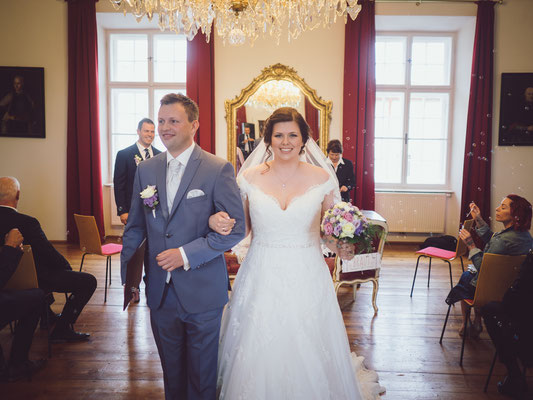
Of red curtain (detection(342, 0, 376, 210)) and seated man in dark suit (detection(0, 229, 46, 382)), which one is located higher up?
red curtain (detection(342, 0, 376, 210))

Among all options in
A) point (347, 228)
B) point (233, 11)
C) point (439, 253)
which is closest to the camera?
point (347, 228)

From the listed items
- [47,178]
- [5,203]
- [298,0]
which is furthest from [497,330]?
[47,178]

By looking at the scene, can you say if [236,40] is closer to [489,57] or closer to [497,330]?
[497,330]

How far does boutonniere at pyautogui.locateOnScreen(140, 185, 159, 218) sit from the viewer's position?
6.01 feet

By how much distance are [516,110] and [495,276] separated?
4.69m

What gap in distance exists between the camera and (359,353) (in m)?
3.15

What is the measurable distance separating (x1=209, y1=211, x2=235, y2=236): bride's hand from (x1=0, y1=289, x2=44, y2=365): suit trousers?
1.71m

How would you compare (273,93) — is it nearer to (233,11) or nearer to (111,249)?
(233,11)

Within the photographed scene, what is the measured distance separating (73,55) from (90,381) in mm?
5512

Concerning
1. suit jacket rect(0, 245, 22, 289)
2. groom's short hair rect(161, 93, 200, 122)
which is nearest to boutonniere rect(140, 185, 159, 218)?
groom's short hair rect(161, 93, 200, 122)

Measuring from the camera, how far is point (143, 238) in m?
2.05

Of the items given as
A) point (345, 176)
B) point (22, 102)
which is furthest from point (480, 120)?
point (22, 102)

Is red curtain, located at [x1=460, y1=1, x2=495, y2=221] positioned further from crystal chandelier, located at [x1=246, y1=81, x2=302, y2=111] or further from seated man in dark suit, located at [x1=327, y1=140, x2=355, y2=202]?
crystal chandelier, located at [x1=246, y1=81, x2=302, y2=111]

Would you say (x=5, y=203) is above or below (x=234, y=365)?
above
